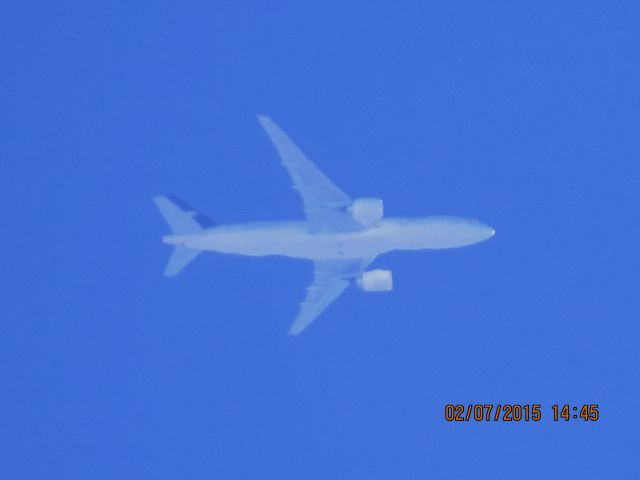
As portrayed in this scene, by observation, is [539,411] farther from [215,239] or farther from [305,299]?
[215,239]

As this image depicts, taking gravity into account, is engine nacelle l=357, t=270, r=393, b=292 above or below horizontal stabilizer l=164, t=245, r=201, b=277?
below

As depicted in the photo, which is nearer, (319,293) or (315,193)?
(315,193)

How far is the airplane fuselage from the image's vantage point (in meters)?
22.7

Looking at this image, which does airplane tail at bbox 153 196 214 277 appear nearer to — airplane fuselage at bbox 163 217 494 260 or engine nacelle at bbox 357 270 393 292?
airplane fuselage at bbox 163 217 494 260

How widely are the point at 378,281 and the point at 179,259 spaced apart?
5819 millimetres

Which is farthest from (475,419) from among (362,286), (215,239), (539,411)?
(215,239)

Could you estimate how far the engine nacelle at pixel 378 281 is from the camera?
77.5ft

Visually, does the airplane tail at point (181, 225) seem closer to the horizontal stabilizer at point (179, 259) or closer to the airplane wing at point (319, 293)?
the horizontal stabilizer at point (179, 259)

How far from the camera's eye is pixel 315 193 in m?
22.2

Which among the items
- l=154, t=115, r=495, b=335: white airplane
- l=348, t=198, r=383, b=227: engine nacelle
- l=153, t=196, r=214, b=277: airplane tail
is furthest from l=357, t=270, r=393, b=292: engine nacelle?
l=153, t=196, r=214, b=277: airplane tail

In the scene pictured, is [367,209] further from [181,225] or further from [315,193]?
[181,225]

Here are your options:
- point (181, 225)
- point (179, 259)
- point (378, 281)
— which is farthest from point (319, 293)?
point (181, 225)

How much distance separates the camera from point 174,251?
79.2ft

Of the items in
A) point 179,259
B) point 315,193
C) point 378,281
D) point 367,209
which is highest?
point 315,193
